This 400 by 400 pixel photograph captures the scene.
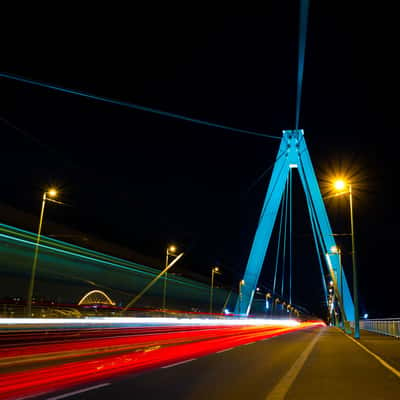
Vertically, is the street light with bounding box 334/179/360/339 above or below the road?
above

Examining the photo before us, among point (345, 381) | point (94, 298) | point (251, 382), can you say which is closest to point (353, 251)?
point (345, 381)

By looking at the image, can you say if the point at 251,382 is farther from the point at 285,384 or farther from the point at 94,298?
the point at 94,298

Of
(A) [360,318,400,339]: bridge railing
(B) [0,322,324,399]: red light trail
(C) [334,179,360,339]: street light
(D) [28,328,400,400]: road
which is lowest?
(B) [0,322,324,399]: red light trail

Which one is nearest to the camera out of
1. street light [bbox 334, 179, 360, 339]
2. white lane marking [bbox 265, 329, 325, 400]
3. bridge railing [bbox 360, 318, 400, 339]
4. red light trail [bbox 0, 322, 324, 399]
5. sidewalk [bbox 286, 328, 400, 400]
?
white lane marking [bbox 265, 329, 325, 400]

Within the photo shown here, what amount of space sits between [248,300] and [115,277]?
14684 millimetres

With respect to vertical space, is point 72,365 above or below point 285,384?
below

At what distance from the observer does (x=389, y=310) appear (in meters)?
96.6

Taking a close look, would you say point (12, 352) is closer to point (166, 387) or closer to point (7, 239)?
point (166, 387)

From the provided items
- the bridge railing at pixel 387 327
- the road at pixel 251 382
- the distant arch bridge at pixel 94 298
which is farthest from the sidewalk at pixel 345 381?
the distant arch bridge at pixel 94 298

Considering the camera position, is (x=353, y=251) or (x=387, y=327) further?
(x=387, y=327)

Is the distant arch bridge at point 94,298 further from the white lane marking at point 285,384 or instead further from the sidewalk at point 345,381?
the white lane marking at point 285,384

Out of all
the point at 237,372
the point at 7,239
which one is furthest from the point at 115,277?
the point at 237,372

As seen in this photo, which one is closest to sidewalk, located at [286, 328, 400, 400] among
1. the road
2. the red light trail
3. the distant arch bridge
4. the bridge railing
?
the road

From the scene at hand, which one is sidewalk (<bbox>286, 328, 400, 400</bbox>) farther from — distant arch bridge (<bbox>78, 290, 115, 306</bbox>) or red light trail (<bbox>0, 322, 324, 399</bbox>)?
distant arch bridge (<bbox>78, 290, 115, 306</bbox>)
